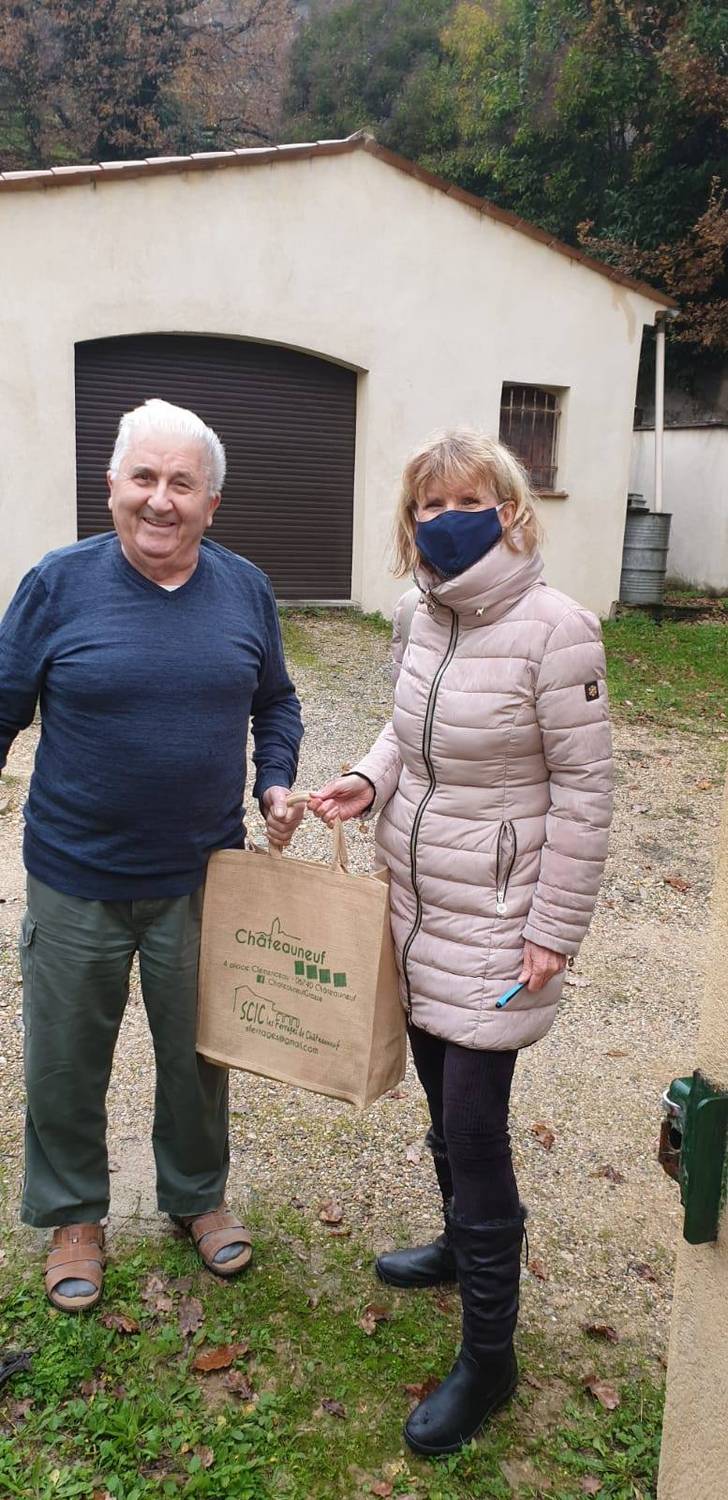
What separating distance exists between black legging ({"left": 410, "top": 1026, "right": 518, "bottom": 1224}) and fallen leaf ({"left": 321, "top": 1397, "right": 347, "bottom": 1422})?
0.55 metres

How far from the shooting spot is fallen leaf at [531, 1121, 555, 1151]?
3291 mm

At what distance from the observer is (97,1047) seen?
2.42 metres

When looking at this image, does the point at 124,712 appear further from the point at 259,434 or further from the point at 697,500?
the point at 697,500

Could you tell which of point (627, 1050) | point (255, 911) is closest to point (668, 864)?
point (627, 1050)

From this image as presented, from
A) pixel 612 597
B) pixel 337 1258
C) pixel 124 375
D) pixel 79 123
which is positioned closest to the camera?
pixel 337 1258

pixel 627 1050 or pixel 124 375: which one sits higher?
pixel 124 375

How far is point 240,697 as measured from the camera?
2352 millimetres

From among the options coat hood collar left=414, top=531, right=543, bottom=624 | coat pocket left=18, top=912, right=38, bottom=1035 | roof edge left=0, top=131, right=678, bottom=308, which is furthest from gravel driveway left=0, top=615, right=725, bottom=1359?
roof edge left=0, top=131, right=678, bottom=308

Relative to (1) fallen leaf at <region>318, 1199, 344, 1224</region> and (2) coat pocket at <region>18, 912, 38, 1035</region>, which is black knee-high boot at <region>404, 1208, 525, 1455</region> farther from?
(2) coat pocket at <region>18, 912, 38, 1035</region>

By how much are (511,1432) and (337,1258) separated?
25.2 inches

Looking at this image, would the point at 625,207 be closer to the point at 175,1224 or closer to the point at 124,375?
the point at 124,375

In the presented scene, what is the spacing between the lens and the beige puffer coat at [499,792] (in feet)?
6.41

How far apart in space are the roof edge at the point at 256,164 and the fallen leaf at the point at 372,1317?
9.01 metres

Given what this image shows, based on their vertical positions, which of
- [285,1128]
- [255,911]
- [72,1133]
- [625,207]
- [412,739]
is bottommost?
[285,1128]
